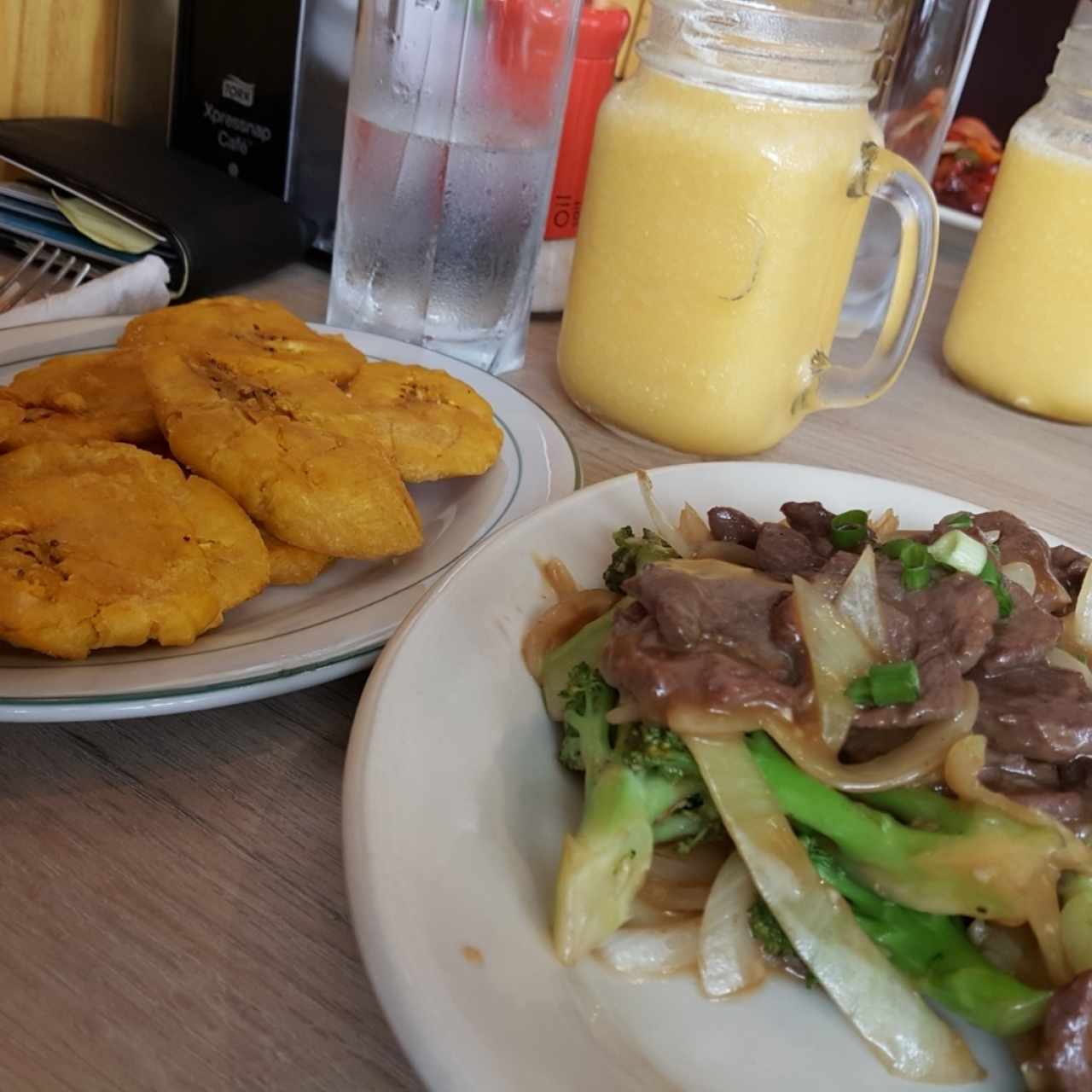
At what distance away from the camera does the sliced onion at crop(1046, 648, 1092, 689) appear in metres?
0.81

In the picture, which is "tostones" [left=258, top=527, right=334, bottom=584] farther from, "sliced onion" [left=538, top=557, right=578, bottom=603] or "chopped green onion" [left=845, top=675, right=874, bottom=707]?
"chopped green onion" [left=845, top=675, right=874, bottom=707]

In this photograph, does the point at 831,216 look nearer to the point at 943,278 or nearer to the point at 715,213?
the point at 715,213

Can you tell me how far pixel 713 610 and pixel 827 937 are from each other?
219mm

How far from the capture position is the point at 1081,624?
2.91 ft

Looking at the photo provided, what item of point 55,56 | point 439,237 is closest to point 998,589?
point 439,237

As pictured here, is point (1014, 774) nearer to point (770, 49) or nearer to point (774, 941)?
point (774, 941)

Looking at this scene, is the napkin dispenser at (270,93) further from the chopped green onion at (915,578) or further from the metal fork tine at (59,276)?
the chopped green onion at (915,578)

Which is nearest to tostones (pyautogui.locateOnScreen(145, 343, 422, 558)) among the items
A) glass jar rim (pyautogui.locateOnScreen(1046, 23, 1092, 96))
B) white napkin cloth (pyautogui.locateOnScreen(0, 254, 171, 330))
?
white napkin cloth (pyautogui.locateOnScreen(0, 254, 171, 330))

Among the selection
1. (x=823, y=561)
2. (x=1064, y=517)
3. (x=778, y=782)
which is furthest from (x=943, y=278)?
(x=778, y=782)

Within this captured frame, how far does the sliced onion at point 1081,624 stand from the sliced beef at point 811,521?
0.66 feet

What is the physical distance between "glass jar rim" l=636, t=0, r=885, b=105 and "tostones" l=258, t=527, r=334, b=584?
697mm

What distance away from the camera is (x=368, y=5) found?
1434 mm

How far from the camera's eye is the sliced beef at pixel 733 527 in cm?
94

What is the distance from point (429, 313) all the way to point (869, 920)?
3.62 feet
